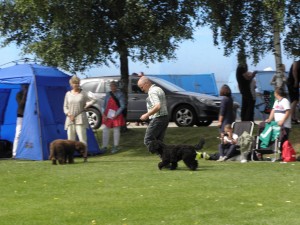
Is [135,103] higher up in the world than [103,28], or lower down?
lower down

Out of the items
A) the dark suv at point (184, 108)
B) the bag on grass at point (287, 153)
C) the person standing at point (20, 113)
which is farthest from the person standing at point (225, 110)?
the dark suv at point (184, 108)

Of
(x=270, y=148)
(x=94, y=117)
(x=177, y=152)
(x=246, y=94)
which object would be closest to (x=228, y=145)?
(x=270, y=148)

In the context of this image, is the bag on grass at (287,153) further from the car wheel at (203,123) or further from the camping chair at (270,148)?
the car wheel at (203,123)

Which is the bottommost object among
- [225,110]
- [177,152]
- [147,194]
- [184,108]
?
[147,194]

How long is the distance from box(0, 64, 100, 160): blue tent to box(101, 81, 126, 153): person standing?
1.48ft

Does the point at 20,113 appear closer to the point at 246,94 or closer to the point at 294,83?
the point at 246,94

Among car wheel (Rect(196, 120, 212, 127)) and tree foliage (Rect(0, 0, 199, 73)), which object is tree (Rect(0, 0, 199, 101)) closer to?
tree foliage (Rect(0, 0, 199, 73))

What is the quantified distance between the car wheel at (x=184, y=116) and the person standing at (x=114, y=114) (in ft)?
17.0

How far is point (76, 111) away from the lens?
1695 centimetres

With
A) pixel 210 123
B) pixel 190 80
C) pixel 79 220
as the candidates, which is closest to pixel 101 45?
pixel 210 123

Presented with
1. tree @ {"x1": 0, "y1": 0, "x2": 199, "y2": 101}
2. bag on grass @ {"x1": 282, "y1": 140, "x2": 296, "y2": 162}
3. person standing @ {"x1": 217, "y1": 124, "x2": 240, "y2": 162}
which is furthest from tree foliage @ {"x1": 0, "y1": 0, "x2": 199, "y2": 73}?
bag on grass @ {"x1": 282, "y1": 140, "x2": 296, "y2": 162}

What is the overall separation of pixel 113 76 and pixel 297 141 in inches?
356

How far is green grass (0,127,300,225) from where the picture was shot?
912 centimetres

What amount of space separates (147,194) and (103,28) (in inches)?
359
